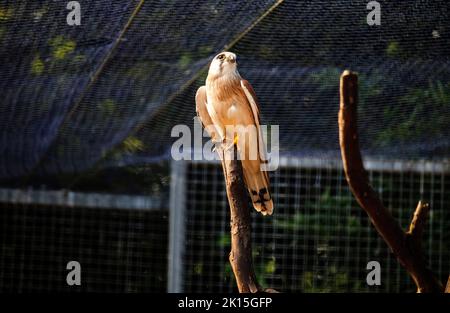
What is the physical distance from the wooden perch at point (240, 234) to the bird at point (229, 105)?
0.58m

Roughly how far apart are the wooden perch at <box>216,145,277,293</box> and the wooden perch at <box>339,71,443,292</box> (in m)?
0.35

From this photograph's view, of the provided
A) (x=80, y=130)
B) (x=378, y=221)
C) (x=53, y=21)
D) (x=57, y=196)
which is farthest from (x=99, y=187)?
(x=378, y=221)

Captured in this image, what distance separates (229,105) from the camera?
10.6 feet

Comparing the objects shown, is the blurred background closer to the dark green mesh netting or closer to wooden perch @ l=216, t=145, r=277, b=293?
the dark green mesh netting

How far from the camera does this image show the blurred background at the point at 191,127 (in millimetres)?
2961

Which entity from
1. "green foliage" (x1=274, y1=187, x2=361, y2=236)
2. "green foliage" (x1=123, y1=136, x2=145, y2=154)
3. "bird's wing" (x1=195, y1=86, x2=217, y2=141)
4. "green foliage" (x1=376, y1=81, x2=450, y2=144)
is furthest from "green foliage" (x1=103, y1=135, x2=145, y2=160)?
"green foliage" (x1=376, y1=81, x2=450, y2=144)

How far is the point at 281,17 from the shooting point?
2941mm

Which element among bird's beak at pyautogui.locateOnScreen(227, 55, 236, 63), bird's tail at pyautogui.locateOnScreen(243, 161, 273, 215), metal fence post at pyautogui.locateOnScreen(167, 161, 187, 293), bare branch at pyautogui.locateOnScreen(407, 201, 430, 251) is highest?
bird's beak at pyautogui.locateOnScreen(227, 55, 236, 63)

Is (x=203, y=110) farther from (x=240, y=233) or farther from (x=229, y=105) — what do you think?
(x=240, y=233)

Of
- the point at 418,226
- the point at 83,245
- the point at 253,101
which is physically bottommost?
the point at 418,226

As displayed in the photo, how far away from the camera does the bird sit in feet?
10.2

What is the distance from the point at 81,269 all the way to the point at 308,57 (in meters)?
1.82

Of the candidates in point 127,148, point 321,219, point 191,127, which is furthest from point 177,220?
point 321,219

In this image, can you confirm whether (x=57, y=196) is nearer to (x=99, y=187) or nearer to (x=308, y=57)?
(x=99, y=187)
